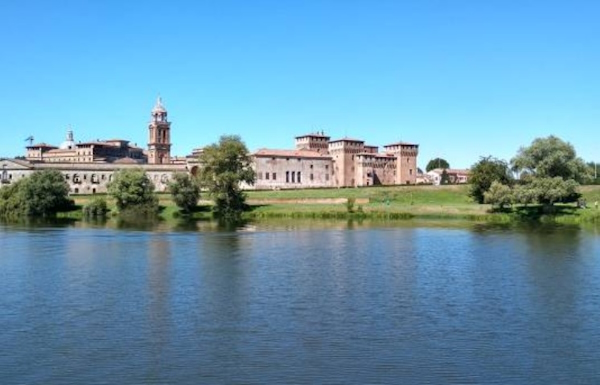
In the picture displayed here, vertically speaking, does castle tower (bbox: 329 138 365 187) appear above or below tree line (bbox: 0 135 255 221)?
above

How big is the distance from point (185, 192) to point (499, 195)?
111ft

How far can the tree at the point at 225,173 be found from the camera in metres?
75.1

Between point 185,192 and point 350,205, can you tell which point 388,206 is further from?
point 185,192

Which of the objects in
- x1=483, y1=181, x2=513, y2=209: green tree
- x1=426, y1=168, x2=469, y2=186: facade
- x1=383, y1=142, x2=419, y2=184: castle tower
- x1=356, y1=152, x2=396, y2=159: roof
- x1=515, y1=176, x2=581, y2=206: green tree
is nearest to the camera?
x1=515, y1=176, x2=581, y2=206: green tree

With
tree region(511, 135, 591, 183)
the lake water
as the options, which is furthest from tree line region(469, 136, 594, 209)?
the lake water

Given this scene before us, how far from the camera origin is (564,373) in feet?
50.3

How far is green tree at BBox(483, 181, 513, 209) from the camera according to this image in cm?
6550

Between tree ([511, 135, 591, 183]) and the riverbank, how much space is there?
3.28 m

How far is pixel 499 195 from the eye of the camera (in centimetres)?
6600

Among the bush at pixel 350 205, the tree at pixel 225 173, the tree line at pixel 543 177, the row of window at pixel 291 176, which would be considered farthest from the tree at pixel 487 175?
the row of window at pixel 291 176

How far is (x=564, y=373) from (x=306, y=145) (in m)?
113

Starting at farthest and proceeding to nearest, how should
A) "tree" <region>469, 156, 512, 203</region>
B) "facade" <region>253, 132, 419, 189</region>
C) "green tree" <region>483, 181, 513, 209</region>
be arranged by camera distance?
"facade" <region>253, 132, 419, 189</region>, "tree" <region>469, 156, 512, 203</region>, "green tree" <region>483, 181, 513, 209</region>

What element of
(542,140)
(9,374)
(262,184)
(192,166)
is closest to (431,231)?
(542,140)

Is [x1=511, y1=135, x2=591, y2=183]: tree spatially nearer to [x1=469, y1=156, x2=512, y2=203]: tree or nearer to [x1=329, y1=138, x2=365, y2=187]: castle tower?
[x1=469, y1=156, x2=512, y2=203]: tree
